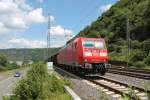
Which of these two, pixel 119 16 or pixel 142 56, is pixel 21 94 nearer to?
pixel 142 56

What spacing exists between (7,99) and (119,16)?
71.2 metres

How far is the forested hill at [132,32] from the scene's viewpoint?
5846cm

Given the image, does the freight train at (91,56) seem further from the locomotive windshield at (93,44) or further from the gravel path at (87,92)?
the gravel path at (87,92)

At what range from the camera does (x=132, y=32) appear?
74.8m

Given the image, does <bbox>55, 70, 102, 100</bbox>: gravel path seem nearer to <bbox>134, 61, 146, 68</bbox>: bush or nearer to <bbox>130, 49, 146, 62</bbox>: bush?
<bbox>134, 61, 146, 68</bbox>: bush

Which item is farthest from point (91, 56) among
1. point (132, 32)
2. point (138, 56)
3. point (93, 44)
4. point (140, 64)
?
point (132, 32)

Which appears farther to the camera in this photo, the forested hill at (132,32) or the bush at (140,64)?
the forested hill at (132,32)

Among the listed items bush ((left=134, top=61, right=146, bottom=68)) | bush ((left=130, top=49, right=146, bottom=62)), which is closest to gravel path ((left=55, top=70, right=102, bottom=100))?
bush ((left=134, top=61, right=146, bottom=68))

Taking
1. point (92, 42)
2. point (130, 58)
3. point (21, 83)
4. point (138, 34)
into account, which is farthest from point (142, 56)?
point (21, 83)

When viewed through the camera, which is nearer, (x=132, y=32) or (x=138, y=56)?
(x=138, y=56)

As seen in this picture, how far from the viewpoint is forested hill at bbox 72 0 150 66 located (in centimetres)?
5846

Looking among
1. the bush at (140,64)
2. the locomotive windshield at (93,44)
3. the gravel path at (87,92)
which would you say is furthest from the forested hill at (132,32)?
the gravel path at (87,92)

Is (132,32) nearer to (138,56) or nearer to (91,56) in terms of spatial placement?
(138,56)

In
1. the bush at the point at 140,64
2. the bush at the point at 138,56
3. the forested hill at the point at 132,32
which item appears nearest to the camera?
the bush at the point at 140,64
